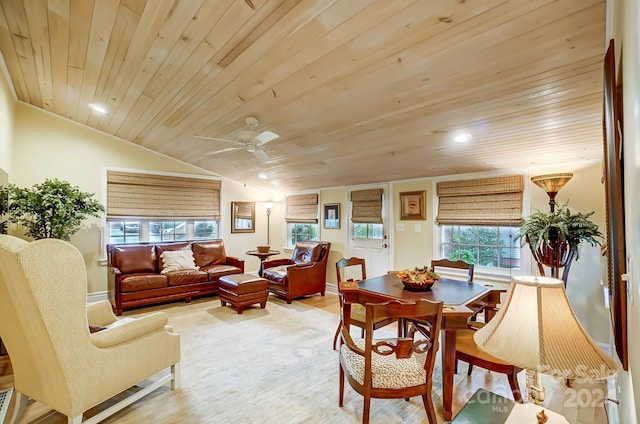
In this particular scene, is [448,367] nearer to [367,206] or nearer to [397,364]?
[397,364]

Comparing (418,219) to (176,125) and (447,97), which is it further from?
(176,125)

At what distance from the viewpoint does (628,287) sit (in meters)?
0.99

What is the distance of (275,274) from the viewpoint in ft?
16.6

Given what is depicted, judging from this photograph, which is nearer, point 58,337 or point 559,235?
point 58,337

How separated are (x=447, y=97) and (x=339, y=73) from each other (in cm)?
87

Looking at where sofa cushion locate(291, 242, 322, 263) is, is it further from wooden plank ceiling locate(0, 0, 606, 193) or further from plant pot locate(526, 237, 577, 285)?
plant pot locate(526, 237, 577, 285)

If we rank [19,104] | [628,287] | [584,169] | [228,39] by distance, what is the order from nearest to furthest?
[628,287] < [228,39] < [584,169] < [19,104]

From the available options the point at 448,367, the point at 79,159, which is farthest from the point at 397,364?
the point at 79,159

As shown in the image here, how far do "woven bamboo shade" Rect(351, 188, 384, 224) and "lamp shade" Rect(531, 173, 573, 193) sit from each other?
2.35 meters

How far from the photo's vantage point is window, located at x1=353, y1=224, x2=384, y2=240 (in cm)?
519

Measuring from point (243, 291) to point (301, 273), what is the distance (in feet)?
3.56

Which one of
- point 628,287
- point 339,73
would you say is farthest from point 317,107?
point 628,287

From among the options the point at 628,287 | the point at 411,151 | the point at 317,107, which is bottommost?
the point at 628,287

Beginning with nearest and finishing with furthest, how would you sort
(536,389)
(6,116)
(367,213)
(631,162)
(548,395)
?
1. (631,162)
2. (536,389)
3. (548,395)
4. (6,116)
5. (367,213)
